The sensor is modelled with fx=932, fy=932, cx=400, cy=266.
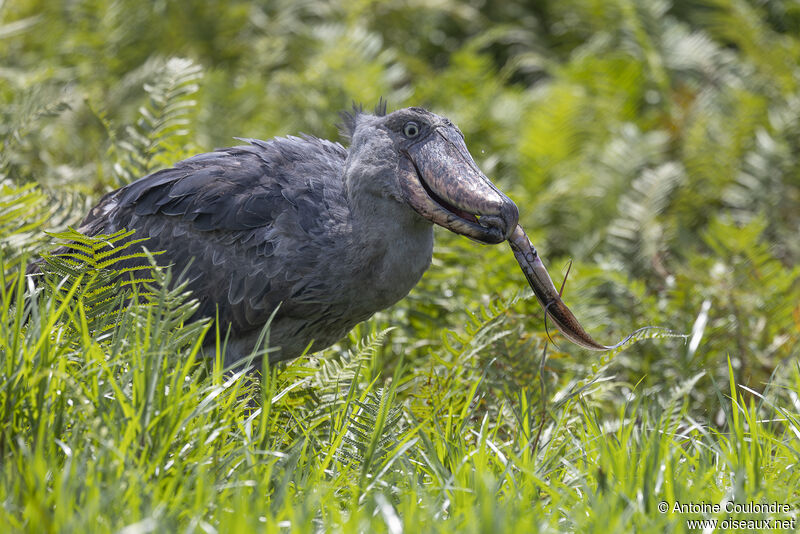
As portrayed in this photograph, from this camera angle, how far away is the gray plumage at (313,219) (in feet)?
11.6

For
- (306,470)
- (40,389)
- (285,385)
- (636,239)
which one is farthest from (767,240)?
(40,389)

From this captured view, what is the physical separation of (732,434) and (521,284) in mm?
2198

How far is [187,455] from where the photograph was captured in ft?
9.61

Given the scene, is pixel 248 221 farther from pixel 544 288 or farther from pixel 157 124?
pixel 157 124

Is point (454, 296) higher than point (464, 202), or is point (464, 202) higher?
point (464, 202)

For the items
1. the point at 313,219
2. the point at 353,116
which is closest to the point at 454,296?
the point at 353,116

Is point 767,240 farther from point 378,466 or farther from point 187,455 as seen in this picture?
point 187,455

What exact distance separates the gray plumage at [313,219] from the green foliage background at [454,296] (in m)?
0.23

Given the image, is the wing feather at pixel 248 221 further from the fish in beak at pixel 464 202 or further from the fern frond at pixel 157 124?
the fern frond at pixel 157 124

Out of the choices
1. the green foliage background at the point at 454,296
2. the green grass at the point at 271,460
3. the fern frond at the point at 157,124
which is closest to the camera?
the green grass at the point at 271,460

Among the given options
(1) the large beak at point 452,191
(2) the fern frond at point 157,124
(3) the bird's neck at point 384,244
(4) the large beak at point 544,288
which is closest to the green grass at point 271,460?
(4) the large beak at point 544,288

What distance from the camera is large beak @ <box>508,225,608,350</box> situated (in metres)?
3.53

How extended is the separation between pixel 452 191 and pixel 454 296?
186cm

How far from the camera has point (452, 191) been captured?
3.45 meters
